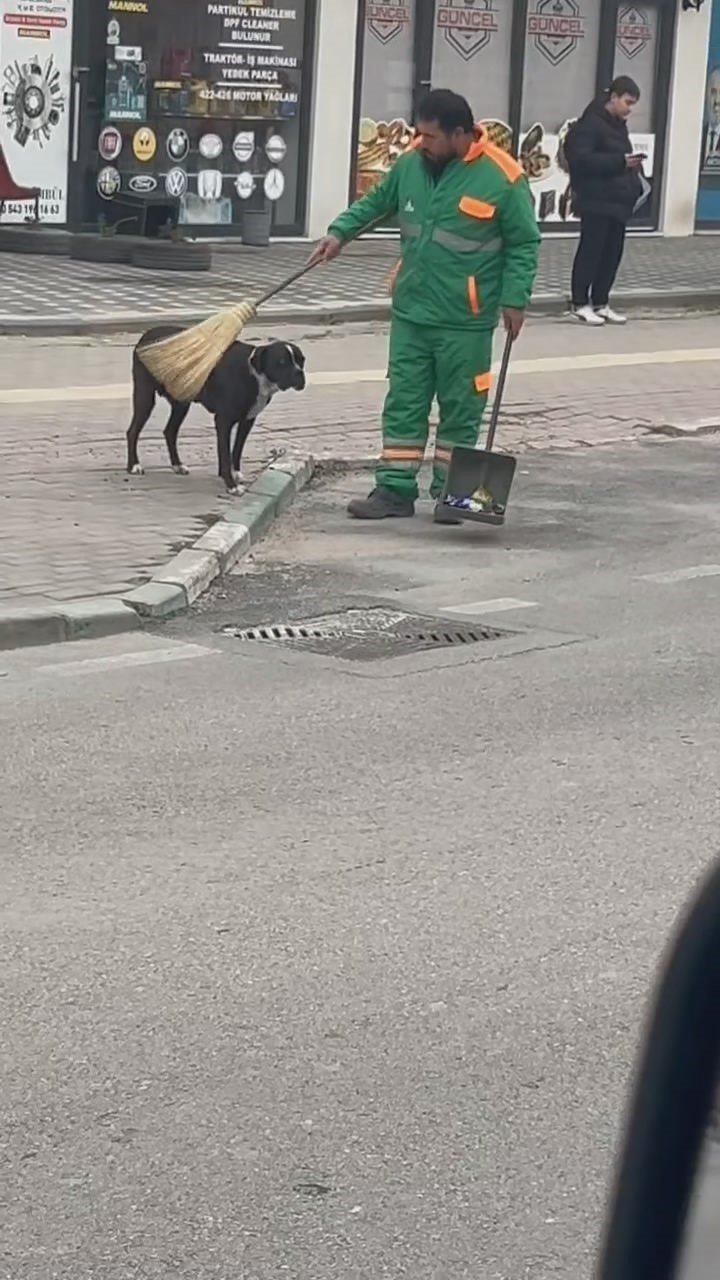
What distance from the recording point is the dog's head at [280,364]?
34.8 ft

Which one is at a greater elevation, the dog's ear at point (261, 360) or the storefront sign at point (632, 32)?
the storefront sign at point (632, 32)

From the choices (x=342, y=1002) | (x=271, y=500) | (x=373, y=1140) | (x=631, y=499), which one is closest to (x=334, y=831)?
(x=342, y=1002)

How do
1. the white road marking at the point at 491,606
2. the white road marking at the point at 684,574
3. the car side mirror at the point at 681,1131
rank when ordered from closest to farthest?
1. the car side mirror at the point at 681,1131
2. the white road marking at the point at 491,606
3. the white road marking at the point at 684,574

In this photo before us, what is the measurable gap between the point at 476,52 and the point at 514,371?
10623mm

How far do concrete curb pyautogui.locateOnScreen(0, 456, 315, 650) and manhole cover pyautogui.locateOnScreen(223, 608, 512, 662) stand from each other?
0.33 metres

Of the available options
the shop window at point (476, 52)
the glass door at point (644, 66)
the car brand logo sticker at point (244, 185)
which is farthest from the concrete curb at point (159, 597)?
the glass door at point (644, 66)

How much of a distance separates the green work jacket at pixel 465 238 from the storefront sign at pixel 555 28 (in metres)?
16.2

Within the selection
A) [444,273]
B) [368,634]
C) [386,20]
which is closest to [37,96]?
[386,20]

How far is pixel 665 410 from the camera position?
15.0 metres

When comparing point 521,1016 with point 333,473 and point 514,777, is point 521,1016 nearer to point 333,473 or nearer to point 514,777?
point 514,777

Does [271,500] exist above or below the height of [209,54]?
below

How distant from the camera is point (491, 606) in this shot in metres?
9.05

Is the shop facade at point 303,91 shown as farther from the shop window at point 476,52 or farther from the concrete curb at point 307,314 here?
the concrete curb at point 307,314

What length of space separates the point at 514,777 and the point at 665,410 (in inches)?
346
